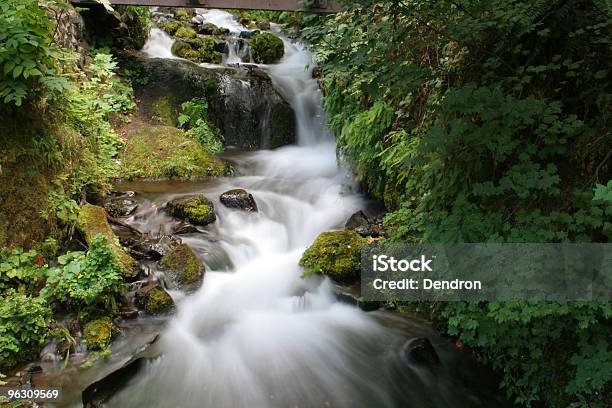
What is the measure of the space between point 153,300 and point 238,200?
2.85 meters

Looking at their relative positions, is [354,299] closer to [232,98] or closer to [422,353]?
[422,353]

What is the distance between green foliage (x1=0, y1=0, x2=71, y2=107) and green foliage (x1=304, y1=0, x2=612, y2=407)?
Result: 2.62 metres

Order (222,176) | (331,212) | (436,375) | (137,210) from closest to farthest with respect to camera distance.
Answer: (436,375) < (137,210) < (331,212) < (222,176)

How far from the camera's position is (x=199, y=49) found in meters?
13.5

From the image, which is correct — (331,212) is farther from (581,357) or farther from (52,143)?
(581,357)

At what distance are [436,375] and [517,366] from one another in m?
0.86

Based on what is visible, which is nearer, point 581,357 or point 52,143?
point 581,357

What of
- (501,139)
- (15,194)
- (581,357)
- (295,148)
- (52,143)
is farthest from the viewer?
(295,148)

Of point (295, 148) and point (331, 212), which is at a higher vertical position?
point (295, 148)

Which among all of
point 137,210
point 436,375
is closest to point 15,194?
point 137,210

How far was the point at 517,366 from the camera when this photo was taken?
3.72m

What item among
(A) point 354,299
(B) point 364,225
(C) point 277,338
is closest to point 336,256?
(A) point 354,299

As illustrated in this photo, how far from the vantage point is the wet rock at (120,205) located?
6734 millimetres

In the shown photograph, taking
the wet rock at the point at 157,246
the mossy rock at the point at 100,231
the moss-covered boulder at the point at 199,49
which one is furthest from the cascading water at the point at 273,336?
the moss-covered boulder at the point at 199,49
